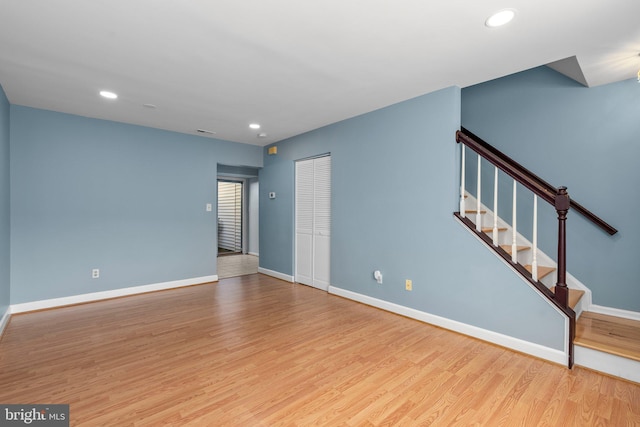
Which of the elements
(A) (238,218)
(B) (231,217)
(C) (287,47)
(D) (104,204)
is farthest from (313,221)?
(B) (231,217)

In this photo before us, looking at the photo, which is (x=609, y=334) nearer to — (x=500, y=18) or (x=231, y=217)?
(x=500, y=18)

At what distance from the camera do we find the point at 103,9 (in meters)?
1.89

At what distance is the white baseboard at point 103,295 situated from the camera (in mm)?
3745

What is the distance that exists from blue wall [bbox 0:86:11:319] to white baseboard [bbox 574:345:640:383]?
550 centimetres

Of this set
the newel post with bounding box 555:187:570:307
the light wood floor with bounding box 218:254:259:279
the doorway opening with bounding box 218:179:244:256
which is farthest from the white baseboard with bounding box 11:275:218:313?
the newel post with bounding box 555:187:570:307

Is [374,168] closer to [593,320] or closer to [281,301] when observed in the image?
[281,301]

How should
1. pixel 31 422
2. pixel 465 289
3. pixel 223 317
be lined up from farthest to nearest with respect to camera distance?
pixel 223 317
pixel 465 289
pixel 31 422

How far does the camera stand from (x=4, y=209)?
3.34m

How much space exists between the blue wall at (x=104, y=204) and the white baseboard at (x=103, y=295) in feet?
0.20

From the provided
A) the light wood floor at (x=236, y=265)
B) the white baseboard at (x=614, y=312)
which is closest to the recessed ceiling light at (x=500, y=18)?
the white baseboard at (x=614, y=312)

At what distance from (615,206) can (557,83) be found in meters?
1.45

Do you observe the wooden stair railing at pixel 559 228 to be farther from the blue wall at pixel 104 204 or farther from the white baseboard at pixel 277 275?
the blue wall at pixel 104 204

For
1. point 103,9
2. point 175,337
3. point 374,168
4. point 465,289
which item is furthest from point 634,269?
point 103,9

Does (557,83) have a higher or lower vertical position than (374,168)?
higher
